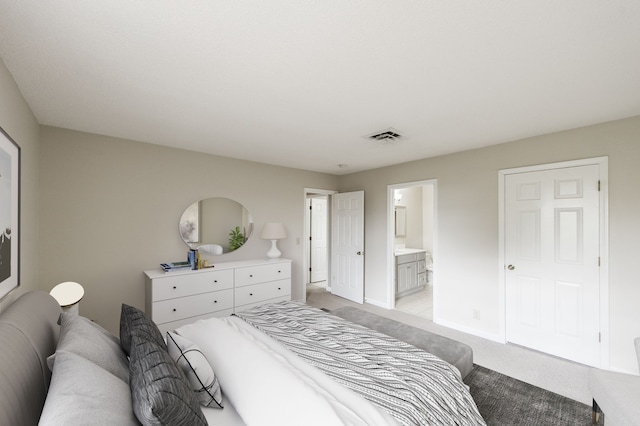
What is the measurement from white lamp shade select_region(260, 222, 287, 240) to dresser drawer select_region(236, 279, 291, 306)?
0.67 meters

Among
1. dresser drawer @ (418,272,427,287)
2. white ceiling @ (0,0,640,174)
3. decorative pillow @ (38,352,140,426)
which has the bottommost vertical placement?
dresser drawer @ (418,272,427,287)

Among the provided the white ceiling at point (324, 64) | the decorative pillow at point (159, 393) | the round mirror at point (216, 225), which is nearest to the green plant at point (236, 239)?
the round mirror at point (216, 225)

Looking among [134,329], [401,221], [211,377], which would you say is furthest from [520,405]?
[401,221]

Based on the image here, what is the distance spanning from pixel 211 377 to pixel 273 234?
2.86 meters

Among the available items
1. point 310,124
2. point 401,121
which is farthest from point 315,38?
point 401,121

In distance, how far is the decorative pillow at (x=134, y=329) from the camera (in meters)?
1.32

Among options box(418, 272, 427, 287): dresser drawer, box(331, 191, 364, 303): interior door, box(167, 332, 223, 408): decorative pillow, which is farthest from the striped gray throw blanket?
box(418, 272, 427, 287): dresser drawer

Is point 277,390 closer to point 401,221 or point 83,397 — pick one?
point 83,397

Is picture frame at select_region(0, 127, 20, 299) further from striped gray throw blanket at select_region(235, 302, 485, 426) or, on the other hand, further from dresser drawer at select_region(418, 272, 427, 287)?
dresser drawer at select_region(418, 272, 427, 287)

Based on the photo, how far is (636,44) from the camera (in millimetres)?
1483

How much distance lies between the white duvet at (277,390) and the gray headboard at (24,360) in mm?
662

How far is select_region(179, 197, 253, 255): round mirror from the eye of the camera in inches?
142

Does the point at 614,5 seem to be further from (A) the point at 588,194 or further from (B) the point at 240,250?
(B) the point at 240,250

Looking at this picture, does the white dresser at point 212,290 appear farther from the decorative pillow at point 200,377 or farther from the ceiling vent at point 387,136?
the ceiling vent at point 387,136
